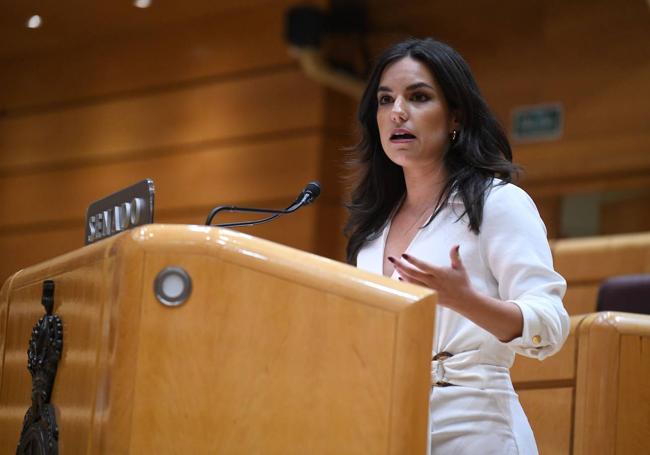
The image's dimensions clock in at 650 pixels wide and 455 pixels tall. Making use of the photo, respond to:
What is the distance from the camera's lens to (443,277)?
142 centimetres

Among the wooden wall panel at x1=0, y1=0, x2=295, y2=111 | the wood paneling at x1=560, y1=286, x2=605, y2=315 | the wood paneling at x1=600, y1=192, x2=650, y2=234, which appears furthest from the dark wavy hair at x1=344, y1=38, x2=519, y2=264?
the wooden wall panel at x1=0, y1=0, x2=295, y2=111

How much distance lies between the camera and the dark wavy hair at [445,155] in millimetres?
1765

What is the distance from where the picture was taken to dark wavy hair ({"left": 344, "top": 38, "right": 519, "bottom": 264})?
1765 mm

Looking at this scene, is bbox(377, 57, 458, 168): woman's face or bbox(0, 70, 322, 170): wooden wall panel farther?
bbox(0, 70, 322, 170): wooden wall panel

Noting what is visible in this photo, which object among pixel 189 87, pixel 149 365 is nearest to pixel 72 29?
pixel 189 87

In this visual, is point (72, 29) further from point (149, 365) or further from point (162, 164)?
point (149, 365)

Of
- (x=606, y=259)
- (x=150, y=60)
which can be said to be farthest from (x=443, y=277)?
(x=150, y=60)

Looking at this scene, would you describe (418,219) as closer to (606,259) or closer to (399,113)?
(399,113)

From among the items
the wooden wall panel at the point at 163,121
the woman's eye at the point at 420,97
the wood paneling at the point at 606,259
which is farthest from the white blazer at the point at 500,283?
the wooden wall panel at the point at 163,121

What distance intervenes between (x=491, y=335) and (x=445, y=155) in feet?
1.23

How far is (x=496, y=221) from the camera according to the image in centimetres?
164

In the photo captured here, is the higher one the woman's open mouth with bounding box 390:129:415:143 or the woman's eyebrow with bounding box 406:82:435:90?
the woman's eyebrow with bounding box 406:82:435:90

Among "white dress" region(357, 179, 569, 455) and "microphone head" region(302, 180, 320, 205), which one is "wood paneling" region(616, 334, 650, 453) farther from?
"microphone head" region(302, 180, 320, 205)

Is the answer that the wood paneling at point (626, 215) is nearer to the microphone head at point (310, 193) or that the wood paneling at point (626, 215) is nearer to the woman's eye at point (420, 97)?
the woman's eye at point (420, 97)
